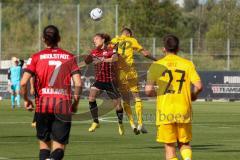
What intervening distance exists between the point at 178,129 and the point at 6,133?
10821mm

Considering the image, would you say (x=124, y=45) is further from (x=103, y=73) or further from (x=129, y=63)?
(x=103, y=73)

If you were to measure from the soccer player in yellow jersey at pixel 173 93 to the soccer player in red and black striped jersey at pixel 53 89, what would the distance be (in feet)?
4.80

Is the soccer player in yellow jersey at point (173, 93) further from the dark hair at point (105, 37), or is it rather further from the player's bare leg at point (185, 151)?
the dark hair at point (105, 37)

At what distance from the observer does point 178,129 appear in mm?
14055

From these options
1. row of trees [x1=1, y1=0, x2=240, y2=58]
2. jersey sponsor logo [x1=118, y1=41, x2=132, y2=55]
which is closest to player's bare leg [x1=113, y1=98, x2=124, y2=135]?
jersey sponsor logo [x1=118, y1=41, x2=132, y2=55]

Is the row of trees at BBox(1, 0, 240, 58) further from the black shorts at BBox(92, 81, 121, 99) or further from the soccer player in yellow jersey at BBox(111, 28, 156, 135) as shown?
the black shorts at BBox(92, 81, 121, 99)

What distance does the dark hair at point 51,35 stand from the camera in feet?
42.5

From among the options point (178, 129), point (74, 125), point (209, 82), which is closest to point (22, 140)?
point (74, 125)

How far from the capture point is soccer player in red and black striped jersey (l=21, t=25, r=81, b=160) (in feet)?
42.9

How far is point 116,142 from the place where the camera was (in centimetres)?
2131

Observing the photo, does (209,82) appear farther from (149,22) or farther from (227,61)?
(149,22)

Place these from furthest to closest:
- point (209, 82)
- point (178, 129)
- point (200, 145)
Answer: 1. point (209, 82)
2. point (200, 145)
3. point (178, 129)

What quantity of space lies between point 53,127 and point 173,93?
2084 mm

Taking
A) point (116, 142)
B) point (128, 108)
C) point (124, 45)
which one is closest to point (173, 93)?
point (116, 142)
